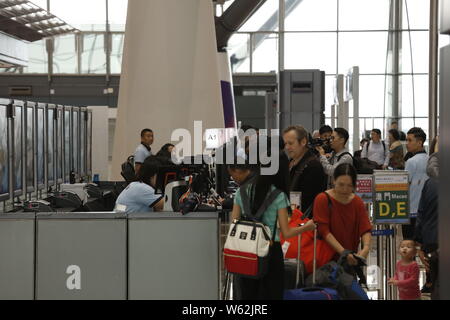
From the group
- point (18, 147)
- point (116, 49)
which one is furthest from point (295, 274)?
point (116, 49)

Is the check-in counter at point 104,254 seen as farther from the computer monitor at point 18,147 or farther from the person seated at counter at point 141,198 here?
the computer monitor at point 18,147

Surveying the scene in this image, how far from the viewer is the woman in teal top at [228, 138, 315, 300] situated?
514cm

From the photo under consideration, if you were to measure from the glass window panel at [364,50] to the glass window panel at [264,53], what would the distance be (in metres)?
2.44

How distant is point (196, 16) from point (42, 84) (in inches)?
681

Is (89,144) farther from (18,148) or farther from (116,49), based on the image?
(116,49)

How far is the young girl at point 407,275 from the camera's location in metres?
6.69

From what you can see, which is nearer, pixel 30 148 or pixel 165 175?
pixel 165 175

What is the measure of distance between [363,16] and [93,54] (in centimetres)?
980

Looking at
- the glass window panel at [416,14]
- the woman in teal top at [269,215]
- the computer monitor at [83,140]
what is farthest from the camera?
the glass window panel at [416,14]

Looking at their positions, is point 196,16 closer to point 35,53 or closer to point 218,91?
point 218,91

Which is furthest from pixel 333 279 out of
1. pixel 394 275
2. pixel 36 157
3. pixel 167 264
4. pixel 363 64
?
pixel 363 64

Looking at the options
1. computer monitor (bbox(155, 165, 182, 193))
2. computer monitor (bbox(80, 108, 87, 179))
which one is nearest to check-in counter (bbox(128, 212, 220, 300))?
computer monitor (bbox(155, 165, 182, 193))

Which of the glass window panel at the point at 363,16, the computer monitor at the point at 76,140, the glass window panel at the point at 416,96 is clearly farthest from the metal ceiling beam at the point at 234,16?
the computer monitor at the point at 76,140

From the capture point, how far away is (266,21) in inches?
1172
